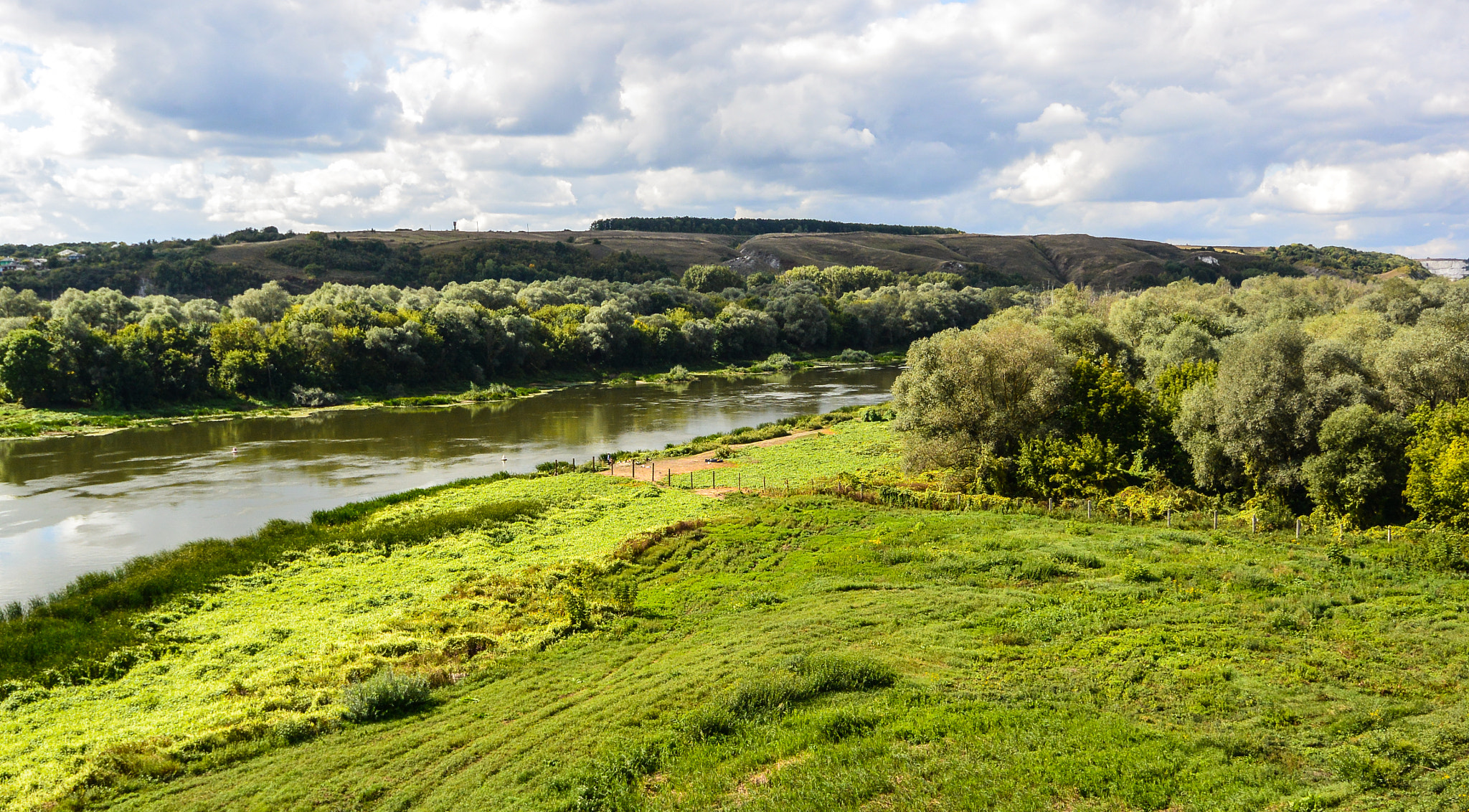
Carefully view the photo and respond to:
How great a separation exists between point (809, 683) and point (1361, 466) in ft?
88.0

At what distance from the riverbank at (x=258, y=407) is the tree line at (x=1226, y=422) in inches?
2414

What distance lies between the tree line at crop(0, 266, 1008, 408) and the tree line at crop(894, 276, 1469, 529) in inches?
2714

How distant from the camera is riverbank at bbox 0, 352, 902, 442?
66.9 metres

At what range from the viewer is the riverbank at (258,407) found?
66.9 meters

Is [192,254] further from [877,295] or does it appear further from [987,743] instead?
[987,743]

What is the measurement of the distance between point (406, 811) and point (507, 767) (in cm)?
165

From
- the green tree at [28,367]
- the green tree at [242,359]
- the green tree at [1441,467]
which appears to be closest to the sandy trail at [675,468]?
the green tree at [1441,467]

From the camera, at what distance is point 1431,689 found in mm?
14797

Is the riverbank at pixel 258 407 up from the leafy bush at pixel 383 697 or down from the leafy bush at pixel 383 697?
down

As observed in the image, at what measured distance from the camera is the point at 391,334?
9144 cm

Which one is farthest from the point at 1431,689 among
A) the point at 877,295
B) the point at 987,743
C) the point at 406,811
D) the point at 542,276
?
the point at 542,276

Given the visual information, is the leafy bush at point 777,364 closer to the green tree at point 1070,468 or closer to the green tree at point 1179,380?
the green tree at point 1179,380

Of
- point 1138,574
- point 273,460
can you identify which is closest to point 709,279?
point 273,460

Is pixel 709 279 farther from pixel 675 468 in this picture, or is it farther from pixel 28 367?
pixel 675 468
